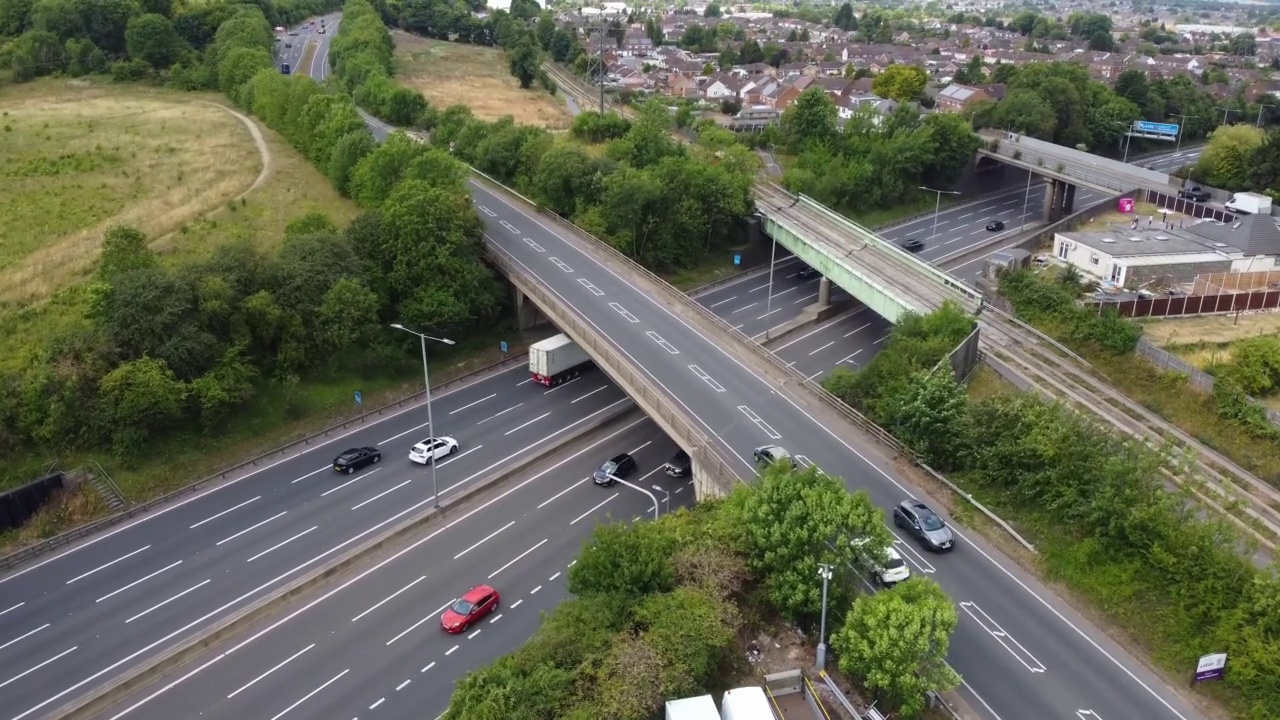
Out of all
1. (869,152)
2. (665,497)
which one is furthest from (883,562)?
(869,152)

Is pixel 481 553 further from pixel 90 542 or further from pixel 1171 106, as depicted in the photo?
pixel 1171 106

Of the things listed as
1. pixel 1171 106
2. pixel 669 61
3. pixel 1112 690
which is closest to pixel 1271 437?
pixel 1112 690

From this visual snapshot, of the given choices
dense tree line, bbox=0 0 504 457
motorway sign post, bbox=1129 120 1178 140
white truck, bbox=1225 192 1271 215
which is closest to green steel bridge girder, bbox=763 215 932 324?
dense tree line, bbox=0 0 504 457

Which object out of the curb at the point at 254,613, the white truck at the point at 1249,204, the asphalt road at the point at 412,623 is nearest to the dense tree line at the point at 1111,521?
the asphalt road at the point at 412,623

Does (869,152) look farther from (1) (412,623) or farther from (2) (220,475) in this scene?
(1) (412,623)

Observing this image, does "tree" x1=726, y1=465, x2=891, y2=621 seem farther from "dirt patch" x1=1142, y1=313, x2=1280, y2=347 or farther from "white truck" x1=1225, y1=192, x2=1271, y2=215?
"white truck" x1=1225, y1=192, x2=1271, y2=215
